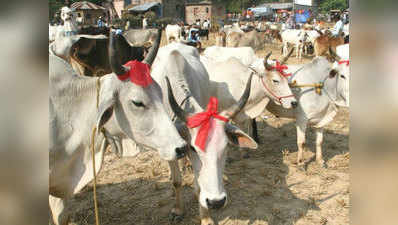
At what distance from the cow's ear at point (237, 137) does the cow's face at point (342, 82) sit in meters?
2.74

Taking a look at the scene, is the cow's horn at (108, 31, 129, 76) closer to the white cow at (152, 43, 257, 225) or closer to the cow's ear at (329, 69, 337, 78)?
the white cow at (152, 43, 257, 225)

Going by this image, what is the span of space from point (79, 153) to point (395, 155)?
2525 mm

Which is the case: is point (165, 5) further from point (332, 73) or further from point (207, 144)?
point (207, 144)

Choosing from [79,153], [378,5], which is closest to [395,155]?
[378,5]

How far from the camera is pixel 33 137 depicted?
0.77 meters

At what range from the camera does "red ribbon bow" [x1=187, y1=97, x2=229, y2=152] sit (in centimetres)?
286

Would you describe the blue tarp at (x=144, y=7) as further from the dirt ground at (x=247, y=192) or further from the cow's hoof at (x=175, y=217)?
the cow's hoof at (x=175, y=217)

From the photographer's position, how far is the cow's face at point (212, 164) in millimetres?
2752

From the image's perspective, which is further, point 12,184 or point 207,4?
point 207,4

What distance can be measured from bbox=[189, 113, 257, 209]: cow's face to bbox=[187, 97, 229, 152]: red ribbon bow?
0.12ft

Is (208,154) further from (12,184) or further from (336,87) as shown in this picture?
(336,87)

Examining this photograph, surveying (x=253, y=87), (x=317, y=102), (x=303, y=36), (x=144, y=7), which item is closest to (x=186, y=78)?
(x=253, y=87)

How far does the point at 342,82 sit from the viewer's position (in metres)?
5.23

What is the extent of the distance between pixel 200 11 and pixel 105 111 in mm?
53137
